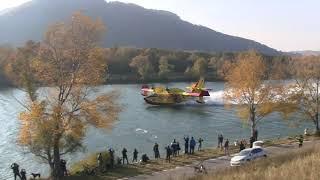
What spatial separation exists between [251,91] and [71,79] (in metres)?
21.5

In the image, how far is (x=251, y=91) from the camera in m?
50.0

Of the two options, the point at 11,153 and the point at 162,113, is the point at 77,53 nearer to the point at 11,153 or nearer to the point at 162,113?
the point at 11,153

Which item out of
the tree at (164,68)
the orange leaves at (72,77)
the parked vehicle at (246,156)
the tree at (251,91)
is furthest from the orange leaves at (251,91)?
the tree at (164,68)

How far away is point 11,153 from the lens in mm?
51125

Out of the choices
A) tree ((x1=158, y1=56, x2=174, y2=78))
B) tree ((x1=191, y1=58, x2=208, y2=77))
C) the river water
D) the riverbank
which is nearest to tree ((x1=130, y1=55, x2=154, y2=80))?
tree ((x1=158, y1=56, x2=174, y2=78))

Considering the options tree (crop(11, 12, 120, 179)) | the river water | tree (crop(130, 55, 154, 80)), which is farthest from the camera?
tree (crop(130, 55, 154, 80))

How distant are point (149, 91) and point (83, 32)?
68.7 m

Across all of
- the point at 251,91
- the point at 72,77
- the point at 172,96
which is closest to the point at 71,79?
the point at 72,77

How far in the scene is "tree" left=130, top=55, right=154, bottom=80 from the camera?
6452 inches

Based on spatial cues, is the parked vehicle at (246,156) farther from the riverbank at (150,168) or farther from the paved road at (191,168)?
the riverbank at (150,168)

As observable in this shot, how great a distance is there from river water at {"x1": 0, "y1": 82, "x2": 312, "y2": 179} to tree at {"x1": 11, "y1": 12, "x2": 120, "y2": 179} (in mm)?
5991

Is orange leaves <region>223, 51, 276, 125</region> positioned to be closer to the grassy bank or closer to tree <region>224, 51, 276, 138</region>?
tree <region>224, 51, 276, 138</region>

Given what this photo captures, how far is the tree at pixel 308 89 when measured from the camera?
51.1 m

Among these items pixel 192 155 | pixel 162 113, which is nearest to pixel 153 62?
pixel 162 113
